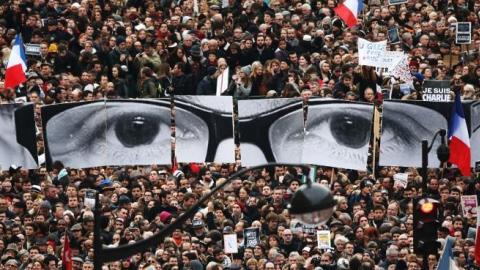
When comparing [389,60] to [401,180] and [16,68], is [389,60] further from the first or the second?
[16,68]

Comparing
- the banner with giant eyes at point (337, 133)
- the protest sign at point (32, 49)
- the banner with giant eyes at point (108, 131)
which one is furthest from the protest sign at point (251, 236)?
the protest sign at point (32, 49)

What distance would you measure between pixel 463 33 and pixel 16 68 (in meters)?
7.59

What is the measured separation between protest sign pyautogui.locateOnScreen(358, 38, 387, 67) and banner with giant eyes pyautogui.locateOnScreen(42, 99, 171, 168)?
125 inches

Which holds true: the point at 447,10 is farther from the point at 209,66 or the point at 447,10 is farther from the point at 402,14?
the point at 209,66

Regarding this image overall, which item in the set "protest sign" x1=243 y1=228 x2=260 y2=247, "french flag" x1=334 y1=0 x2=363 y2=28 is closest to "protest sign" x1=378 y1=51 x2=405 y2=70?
"french flag" x1=334 y1=0 x2=363 y2=28

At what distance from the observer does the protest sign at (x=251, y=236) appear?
91.1 ft

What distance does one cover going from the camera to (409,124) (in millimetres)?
30984

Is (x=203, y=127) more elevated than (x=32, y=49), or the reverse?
(x=32, y=49)

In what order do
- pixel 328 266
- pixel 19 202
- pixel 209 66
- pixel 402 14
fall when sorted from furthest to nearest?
pixel 402 14 < pixel 209 66 < pixel 19 202 < pixel 328 266

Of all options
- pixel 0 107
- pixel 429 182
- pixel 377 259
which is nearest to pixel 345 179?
pixel 429 182

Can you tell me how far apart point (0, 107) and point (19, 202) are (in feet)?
7.77

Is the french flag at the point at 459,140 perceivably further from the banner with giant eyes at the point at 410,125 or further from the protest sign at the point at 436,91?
the protest sign at the point at 436,91

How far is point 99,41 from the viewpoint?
3572 centimetres

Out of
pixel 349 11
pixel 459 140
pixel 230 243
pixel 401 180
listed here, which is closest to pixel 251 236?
pixel 230 243
